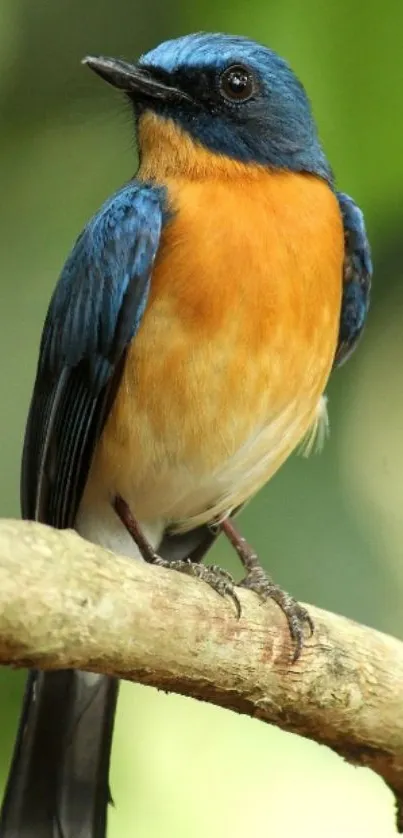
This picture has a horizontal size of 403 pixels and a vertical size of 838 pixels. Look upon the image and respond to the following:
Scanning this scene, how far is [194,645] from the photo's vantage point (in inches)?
109

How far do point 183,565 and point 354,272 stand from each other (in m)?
0.91

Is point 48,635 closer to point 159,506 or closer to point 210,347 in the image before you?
point 210,347

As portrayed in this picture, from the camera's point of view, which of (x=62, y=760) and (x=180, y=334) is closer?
(x=180, y=334)

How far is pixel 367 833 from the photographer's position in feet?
12.5

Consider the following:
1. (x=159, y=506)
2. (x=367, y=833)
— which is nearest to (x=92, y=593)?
(x=159, y=506)

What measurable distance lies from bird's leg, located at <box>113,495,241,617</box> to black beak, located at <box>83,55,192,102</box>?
3.08 ft

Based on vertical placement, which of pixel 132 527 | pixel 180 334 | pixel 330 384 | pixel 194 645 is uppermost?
pixel 330 384

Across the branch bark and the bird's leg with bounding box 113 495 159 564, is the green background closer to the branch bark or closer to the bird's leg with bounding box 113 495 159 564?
the bird's leg with bounding box 113 495 159 564

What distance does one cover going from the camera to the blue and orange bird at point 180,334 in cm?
333

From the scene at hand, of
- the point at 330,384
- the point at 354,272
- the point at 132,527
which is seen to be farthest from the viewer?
the point at 330,384

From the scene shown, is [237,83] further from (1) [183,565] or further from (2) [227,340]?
(1) [183,565]

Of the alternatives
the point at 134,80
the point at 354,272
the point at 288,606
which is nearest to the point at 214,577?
the point at 288,606

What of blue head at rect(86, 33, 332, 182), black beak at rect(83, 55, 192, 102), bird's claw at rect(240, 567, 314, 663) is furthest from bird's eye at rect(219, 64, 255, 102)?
bird's claw at rect(240, 567, 314, 663)

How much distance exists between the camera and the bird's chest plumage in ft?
10.8
